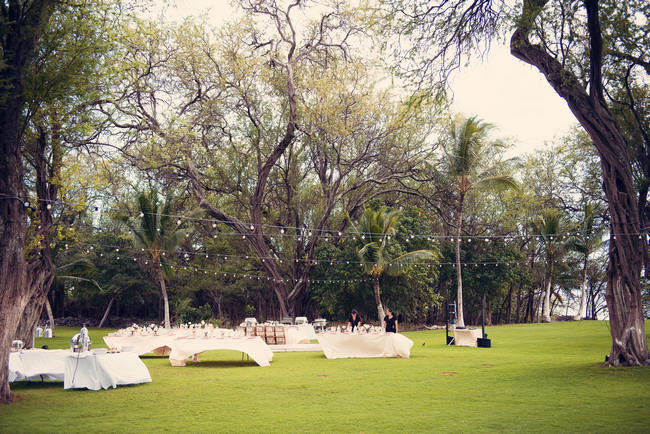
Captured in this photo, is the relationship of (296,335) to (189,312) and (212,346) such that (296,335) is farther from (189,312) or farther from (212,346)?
(189,312)

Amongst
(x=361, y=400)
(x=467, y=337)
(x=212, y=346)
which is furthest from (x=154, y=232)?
(x=361, y=400)

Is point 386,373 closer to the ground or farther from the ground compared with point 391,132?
closer to the ground

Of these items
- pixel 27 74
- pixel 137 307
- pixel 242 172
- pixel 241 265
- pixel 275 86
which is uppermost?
pixel 275 86

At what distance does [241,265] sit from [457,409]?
27.1 m

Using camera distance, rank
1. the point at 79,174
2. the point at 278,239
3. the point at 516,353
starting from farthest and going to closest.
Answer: the point at 278,239 → the point at 79,174 → the point at 516,353

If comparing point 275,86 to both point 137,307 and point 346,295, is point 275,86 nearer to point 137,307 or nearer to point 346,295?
point 346,295

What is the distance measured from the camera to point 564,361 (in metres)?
11.9

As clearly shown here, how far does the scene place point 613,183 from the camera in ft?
35.4

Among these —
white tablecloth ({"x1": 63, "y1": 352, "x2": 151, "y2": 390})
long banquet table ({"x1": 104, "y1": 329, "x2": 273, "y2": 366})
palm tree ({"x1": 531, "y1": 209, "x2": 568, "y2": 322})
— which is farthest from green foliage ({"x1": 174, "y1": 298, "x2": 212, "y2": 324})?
white tablecloth ({"x1": 63, "y1": 352, "x2": 151, "y2": 390})

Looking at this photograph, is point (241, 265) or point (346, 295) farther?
point (241, 265)

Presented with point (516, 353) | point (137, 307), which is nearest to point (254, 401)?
point (516, 353)

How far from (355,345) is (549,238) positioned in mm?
21113

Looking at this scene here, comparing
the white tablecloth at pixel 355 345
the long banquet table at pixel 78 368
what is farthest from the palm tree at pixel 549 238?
the long banquet table at pixel 78 368

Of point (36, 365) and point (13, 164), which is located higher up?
point (13, 164)
